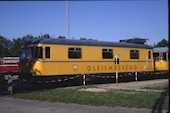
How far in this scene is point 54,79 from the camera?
953 inches

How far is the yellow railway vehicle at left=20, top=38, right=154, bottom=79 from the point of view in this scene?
23.6m

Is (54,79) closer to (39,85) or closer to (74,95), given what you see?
(39,85)

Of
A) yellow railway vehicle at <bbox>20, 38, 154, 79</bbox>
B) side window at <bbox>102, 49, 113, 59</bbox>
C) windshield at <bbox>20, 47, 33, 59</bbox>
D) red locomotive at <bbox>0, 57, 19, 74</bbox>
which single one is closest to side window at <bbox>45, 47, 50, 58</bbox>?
yellow railway vehicle at <bbox>20, 38, 154, 79</bbox>

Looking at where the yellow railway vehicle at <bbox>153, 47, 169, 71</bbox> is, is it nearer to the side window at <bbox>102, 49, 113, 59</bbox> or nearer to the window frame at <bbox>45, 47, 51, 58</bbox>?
the side window at <bbox>102, 49, 113, 59</bbox>

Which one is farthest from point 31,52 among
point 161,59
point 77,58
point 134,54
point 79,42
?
point 161,59

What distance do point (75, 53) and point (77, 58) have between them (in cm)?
38

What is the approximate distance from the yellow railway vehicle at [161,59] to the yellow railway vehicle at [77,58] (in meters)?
2.63

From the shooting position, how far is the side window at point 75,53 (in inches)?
984

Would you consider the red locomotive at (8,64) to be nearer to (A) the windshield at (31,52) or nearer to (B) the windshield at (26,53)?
(B) the windshield at (26,53)

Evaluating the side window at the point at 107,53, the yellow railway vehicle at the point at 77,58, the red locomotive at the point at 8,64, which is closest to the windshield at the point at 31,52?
the yellow railway vehicle at the point at 77,58

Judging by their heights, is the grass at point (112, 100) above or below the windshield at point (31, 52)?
below

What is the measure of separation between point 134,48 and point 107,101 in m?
15.0

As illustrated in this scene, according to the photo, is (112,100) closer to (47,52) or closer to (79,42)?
(47,52)

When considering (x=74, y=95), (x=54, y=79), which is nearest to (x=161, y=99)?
(x=74, y=95)
